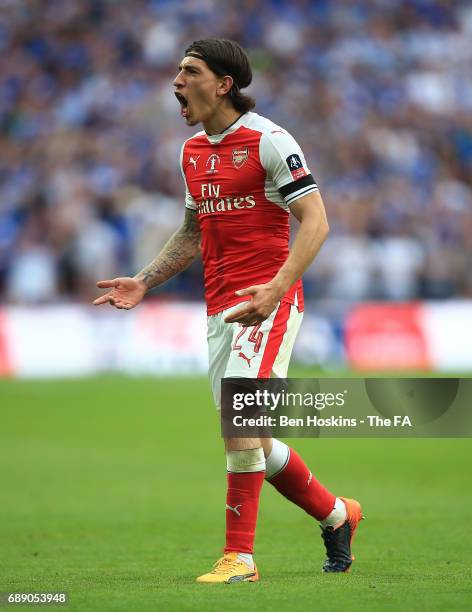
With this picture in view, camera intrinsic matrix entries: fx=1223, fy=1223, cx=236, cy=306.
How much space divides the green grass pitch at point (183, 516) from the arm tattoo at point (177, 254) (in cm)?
150

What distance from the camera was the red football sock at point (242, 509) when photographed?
5.61 meters

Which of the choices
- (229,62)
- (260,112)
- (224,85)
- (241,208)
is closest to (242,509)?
(241,208)

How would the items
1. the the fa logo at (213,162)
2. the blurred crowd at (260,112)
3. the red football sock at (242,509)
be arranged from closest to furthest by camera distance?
the red football sock at (242,509) → the the fa logo at (213,162) → the blurred crowd at (260,112)

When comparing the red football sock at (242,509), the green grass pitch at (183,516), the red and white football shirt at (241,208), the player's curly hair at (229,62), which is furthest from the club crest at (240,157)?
the green grass pitch at (183,516)

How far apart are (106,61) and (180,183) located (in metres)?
3.54

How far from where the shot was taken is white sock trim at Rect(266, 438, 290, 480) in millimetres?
5871

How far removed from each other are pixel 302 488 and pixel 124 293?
132cm

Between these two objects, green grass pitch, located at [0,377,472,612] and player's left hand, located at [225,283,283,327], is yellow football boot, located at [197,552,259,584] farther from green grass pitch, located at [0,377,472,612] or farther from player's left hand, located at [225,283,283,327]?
player's left hand, located at [225,283,283,327]

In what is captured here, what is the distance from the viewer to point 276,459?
588 cm

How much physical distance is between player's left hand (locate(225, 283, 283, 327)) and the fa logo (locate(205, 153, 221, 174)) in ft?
2.66

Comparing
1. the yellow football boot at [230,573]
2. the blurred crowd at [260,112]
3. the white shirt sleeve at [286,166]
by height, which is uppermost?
the blurred crowd at [260,112]

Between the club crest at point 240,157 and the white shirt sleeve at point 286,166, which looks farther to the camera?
the club crest at point 240,157

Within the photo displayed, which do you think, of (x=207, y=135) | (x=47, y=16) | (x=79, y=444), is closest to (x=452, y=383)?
(x=207, y=135)

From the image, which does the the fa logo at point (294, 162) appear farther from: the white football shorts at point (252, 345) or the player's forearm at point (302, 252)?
the white football shorts at point (252, 345)
